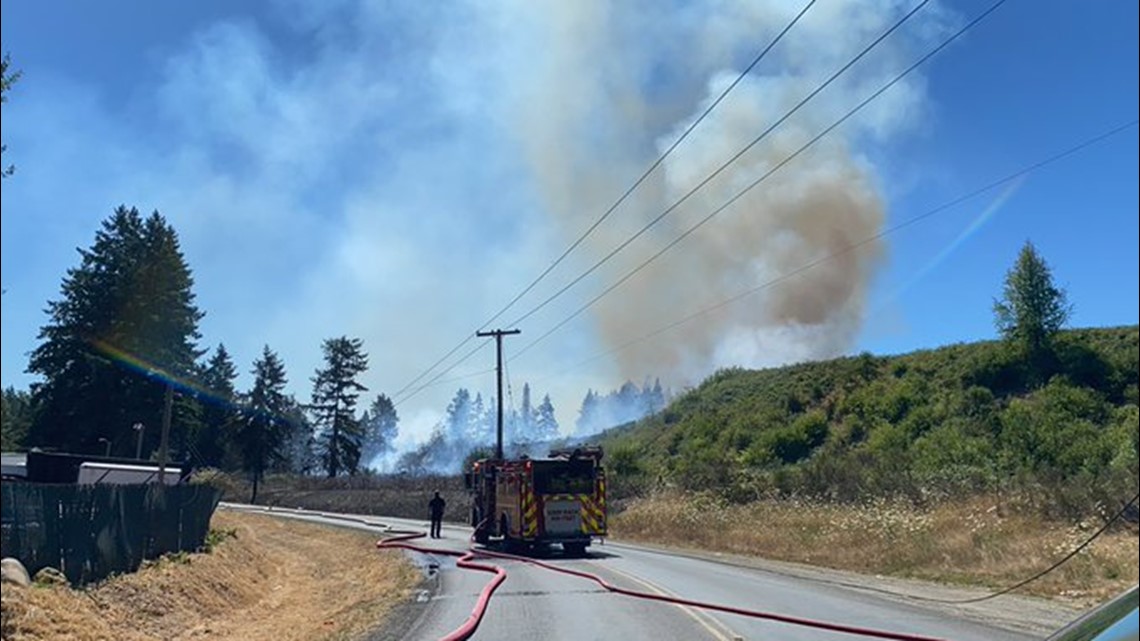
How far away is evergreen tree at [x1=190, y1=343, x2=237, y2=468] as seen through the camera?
73.4 metres

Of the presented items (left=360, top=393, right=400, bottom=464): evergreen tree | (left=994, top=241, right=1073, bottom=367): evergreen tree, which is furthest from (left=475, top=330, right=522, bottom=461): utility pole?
(left=360, top=393, right=400, bottom=464): evergreen tree

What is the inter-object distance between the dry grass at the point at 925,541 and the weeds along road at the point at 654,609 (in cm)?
400

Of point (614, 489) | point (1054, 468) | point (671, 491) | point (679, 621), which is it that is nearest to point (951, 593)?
point (679, 621)

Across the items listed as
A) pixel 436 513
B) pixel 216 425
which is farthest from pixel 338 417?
pixel 436 513

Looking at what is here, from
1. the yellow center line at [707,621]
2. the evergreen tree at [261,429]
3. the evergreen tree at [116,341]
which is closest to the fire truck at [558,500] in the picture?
the yellow center line at [707,621]

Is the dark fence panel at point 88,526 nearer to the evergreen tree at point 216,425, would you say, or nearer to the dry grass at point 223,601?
the dry grass at point 223,601

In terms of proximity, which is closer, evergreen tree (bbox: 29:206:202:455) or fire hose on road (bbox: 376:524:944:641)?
fire hose on road (bbox: 376:524:944:641)

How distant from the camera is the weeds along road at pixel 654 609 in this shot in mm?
10406

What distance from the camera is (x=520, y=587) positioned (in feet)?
51.0

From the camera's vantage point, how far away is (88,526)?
1362cm

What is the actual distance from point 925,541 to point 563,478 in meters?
9.79

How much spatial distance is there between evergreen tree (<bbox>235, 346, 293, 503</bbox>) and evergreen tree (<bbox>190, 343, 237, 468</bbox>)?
1.72 m

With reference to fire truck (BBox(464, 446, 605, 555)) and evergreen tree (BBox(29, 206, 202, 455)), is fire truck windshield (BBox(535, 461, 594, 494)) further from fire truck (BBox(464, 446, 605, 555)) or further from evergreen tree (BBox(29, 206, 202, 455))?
evergreen tree (BBox(29, 206, 202, 455))

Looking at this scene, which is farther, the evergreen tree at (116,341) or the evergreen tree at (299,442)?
the evergreen tree at (299,442)
